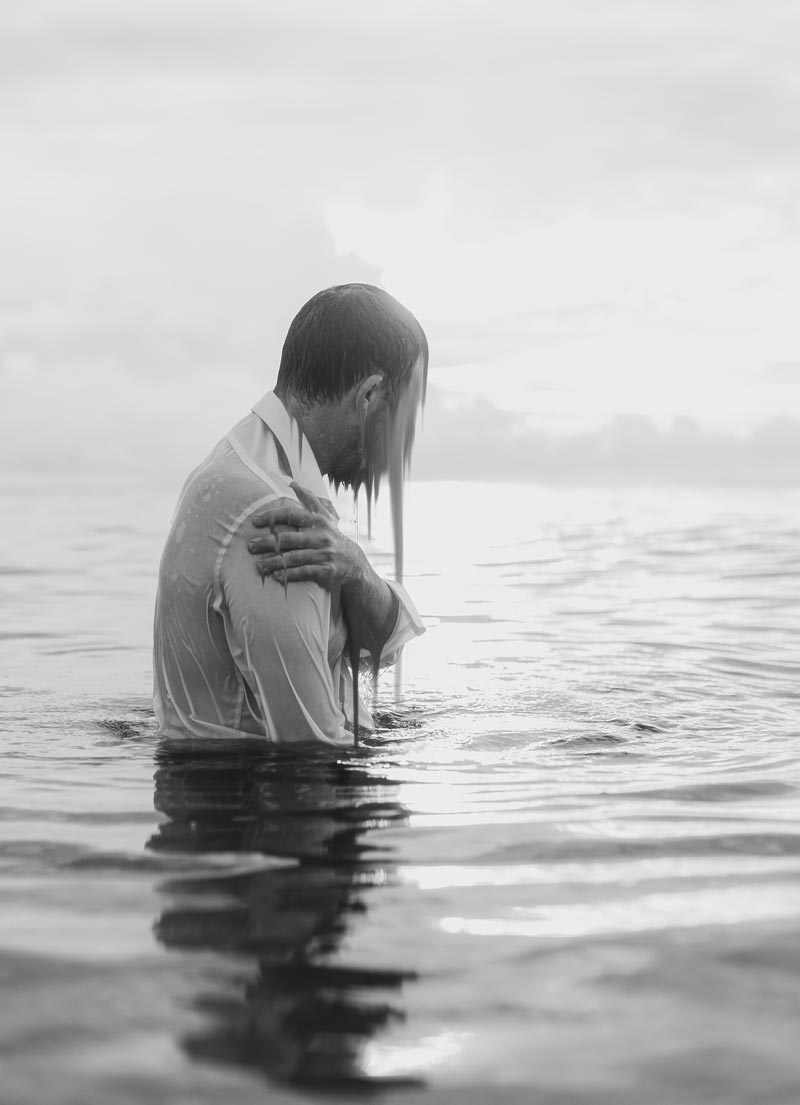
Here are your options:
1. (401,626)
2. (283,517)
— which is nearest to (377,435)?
(283,517)

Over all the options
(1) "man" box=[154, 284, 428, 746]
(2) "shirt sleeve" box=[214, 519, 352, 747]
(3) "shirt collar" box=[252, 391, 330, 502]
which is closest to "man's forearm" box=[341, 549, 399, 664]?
(1) "man" box=[154, 284, 428, 746]

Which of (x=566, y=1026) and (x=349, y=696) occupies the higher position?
(x=349, y=696)

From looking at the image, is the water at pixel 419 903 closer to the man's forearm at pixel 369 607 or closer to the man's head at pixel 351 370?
the man's forearm at pixel 369 607

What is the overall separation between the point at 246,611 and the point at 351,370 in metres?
0.88

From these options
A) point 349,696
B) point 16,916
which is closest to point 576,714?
point 349,696

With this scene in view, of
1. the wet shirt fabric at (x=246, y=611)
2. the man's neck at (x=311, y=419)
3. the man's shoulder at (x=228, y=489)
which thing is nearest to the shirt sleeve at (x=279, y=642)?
the wet shirt fabric at (x=246, y=611)

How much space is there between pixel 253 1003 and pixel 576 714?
432 centimetres

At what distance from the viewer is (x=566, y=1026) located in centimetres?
253

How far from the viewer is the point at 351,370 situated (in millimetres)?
4383

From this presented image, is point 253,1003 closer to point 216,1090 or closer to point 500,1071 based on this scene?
point 216,1090

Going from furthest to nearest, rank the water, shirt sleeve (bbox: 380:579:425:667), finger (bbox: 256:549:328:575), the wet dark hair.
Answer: shirt sleeve (bbox: 380:579:425:667) → the wet dark hair → finger (bbox: 256:549:328:575) → the water

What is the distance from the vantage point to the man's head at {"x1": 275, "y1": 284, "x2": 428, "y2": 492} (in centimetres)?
436

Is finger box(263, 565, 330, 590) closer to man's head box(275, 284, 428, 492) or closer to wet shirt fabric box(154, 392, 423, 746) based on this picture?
wet shirt fabric box(154, 392, 423, 746)

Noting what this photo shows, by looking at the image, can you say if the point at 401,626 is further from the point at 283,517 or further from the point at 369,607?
the point at 283,517
